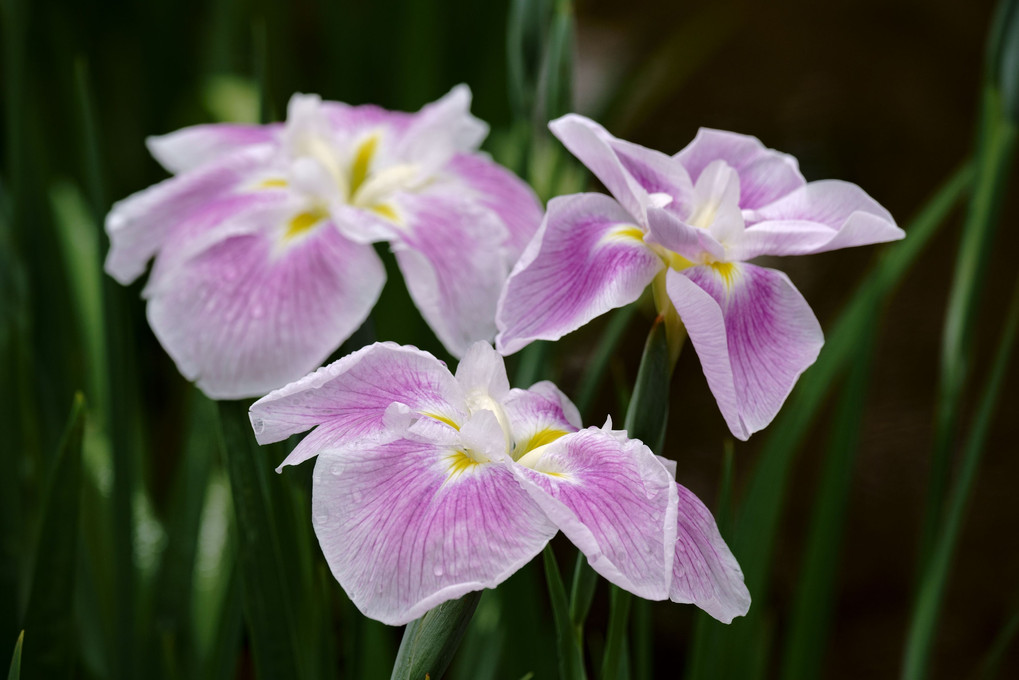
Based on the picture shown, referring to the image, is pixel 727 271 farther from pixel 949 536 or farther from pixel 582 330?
pixel 582 330

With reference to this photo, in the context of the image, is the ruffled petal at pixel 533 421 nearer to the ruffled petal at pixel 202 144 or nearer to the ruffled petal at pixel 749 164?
the ruffled petal at pixel 749 164

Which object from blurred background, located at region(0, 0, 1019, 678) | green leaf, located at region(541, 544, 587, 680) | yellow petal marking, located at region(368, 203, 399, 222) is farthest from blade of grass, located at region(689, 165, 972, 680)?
yellow petal marking, located at region(368, 203, 399, 222)

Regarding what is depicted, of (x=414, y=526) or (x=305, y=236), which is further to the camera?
(x=305, y=236)

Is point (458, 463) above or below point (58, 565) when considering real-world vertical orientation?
above

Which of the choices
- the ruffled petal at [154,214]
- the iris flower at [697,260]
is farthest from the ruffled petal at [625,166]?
the ruffled petal at [154,214]

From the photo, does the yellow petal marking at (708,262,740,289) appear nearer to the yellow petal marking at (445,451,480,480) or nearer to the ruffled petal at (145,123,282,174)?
the yellow petal marking at (445,451,480,480)

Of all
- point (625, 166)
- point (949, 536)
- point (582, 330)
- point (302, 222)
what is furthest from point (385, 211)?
point (582, 330)

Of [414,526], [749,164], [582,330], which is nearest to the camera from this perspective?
[414,526]

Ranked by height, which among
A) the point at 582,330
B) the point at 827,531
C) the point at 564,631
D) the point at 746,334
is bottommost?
the point at 582,330
